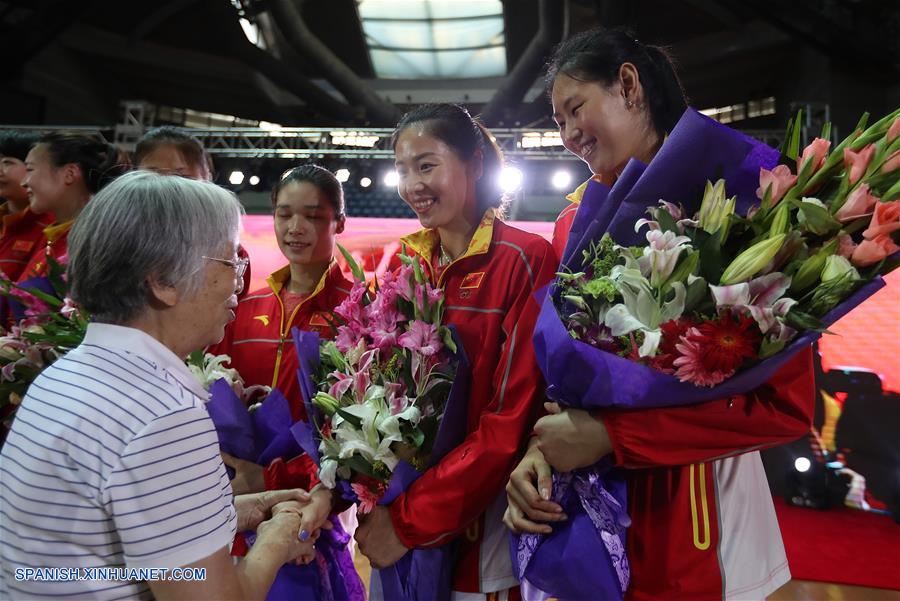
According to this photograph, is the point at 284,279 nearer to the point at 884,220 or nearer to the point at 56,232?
the point at 56,232

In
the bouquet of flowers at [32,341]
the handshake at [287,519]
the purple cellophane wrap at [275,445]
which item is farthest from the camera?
the bouquet of flowers at [32,341]

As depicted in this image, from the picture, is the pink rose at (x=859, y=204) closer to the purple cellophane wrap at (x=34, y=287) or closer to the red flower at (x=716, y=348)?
the red flower at (x=716, y=348)

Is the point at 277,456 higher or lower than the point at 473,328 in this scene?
lower

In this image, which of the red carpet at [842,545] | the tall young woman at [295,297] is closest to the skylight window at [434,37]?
the red carpet at [842,545]

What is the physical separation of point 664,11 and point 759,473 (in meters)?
10.4

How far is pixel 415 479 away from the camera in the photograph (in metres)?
1.40

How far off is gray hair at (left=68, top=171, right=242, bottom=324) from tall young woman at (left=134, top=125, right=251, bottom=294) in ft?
4.12

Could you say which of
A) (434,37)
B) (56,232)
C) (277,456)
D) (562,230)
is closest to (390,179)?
(434,37)

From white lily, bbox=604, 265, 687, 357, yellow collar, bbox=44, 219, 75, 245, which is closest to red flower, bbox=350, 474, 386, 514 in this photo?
white lily, bbox=604, 265, 687, 357

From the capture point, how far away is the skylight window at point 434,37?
10477mm

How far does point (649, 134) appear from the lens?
1543 millimetres

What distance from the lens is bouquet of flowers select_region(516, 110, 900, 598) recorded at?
40.5 inches

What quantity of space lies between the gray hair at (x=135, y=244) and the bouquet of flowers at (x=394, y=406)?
1.43 ft

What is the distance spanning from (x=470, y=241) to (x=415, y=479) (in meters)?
0.67
